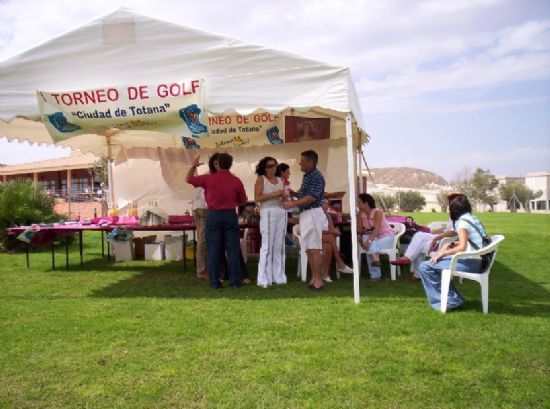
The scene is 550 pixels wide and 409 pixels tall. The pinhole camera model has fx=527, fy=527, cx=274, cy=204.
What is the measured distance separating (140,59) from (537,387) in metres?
5.08

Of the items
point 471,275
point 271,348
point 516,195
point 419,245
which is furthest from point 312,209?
point 516,195

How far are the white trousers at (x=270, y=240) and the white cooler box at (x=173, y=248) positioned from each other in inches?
141

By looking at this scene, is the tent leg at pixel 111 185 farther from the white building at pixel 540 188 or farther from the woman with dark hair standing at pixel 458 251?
the white building at pixel 540 188

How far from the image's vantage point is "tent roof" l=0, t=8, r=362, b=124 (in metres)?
5.75

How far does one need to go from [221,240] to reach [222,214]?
1.17 feet

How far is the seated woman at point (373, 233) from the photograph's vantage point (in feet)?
23.4

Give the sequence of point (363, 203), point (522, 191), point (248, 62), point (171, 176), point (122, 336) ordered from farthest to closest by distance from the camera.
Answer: point (522, 191)
point (171, 176)
point (363, 203)
point (248, 62)
point (122, 336)

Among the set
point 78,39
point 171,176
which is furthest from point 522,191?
point 78,39

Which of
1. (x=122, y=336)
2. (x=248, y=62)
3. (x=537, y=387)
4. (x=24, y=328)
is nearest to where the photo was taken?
(x=537, y=387)

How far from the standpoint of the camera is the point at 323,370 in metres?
3.52

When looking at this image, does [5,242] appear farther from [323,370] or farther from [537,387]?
[537,387]

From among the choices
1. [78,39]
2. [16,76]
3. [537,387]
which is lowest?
[537,387]

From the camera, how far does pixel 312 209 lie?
620 cm

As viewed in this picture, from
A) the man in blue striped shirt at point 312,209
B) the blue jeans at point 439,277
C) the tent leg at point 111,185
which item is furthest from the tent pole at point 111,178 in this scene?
the blue jeans at point 439,277
